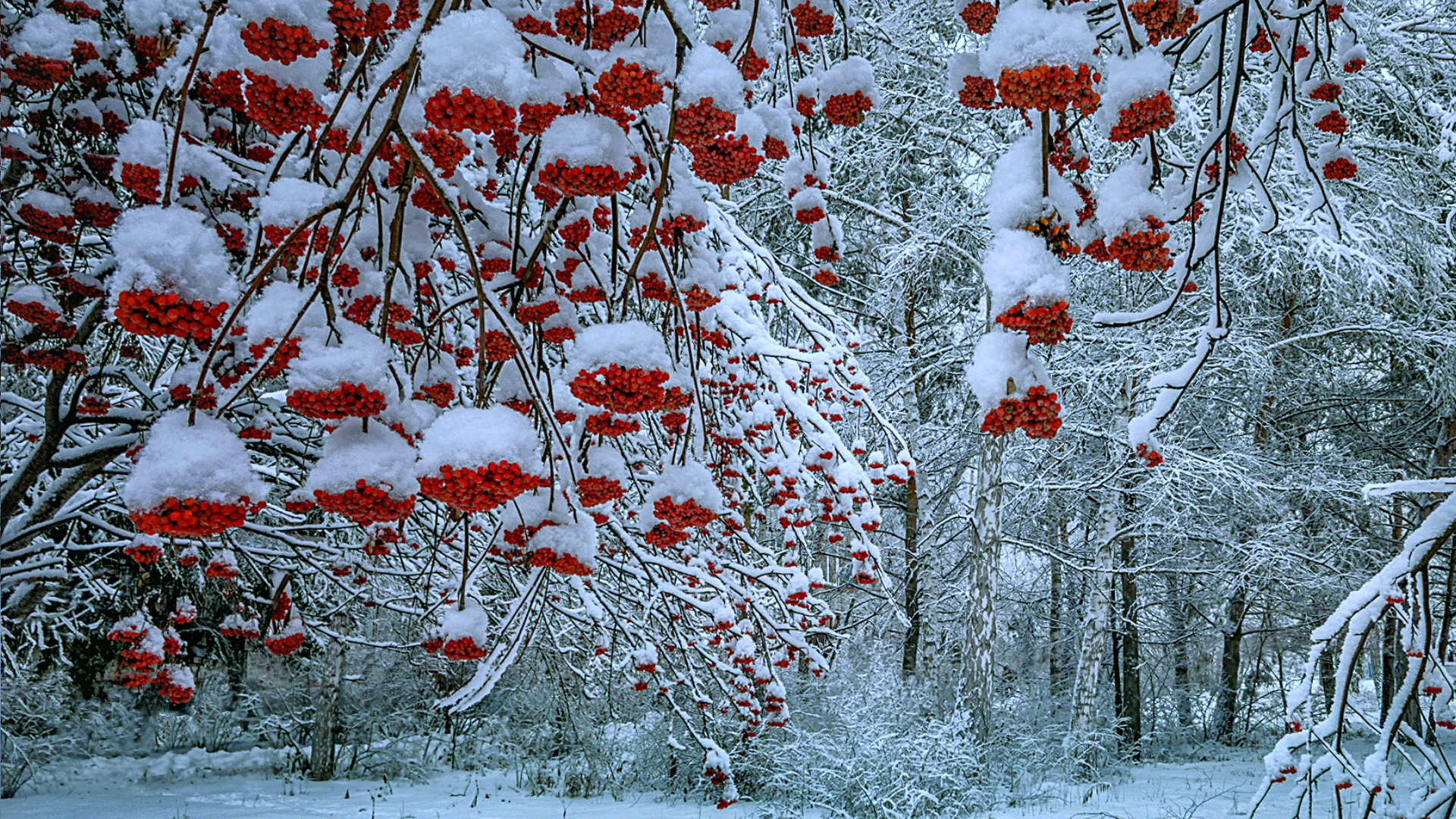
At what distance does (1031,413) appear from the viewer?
3.81ft

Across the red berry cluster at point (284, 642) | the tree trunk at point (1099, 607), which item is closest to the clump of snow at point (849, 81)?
the red berry cluster at point (284, 642)

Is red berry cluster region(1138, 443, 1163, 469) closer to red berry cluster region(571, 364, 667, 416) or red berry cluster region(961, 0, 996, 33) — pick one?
red berry cluster region(961, 0, 996, 33)

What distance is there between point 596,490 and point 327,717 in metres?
8.73

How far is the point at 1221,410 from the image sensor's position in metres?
10.9

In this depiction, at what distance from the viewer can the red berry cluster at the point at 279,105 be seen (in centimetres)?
134

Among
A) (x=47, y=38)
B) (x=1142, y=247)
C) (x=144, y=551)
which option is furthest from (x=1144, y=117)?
(x=144, y=551)

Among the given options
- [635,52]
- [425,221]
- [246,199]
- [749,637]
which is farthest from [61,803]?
[635,52]

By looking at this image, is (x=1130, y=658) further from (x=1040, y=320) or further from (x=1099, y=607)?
(x=1040, y=320)

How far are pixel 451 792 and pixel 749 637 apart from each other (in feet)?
18.7

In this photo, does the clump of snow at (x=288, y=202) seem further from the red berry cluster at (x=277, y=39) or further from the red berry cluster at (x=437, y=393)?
the red berry cluster at (x=437, y=393)

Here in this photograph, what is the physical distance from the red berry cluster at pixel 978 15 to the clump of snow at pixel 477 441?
1.08 m

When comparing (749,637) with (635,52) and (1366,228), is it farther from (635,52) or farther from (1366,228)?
(1366,228)

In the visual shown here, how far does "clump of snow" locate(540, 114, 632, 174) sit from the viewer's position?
1.21 metres

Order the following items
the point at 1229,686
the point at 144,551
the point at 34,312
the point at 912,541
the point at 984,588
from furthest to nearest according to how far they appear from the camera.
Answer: the point at 1229,686
the point at 912,541
the point at 984,588
the point at 144,551
the point at 34,312
